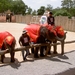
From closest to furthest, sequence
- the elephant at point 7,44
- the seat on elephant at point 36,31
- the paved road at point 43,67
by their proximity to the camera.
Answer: the paved road at point 43,67 → the elephant at point 7,44 → the seat on elephant at point 36,31

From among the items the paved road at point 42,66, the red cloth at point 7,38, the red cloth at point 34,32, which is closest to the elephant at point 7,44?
the red cloth at point 7,38

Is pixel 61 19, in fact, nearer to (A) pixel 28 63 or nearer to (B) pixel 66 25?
(B) pixel 66 25

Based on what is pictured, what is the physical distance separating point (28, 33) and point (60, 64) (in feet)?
5.82

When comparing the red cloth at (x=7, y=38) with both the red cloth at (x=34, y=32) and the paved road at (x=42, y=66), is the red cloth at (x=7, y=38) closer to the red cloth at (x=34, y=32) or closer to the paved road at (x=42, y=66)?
the paved road at (x=42, y=66)

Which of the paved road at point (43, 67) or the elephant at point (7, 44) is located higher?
the elephant at point (7, 44)

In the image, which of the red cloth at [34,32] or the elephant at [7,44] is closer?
the elephant at [7,44]

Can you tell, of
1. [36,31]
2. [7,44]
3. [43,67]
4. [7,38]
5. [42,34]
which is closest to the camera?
[7,44]

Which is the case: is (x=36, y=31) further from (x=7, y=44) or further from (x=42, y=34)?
(x=7, y=44)

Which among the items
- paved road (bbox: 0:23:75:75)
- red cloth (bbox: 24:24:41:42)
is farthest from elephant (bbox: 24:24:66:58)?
paved road (bbox: 0:23:75:75)

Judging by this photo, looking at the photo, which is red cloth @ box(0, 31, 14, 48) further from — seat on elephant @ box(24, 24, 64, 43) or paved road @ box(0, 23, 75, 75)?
seat on elephant @ box(24, 24, 64, 43)

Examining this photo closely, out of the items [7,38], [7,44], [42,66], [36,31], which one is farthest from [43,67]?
[36,31]

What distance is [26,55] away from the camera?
27.9ft

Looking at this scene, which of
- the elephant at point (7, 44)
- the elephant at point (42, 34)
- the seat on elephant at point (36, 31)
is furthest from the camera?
the seat on elephant at point (36, 31)

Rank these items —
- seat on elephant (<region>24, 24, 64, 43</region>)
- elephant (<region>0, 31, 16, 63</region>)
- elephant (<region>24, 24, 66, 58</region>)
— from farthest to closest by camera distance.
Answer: seat on elephant (<region>24, 24, 64, 43</region>)
elephant (<region>24, 24, 66, 58</region>)
elephant (<region>0, 31, 16, 63</region>)
